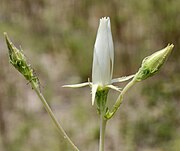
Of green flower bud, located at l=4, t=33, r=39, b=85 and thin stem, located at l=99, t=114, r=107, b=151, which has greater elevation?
green flower bud, located at l=4, t=33, r=39, b=85

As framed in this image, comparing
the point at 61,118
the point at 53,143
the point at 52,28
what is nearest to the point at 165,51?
the point at 53,143

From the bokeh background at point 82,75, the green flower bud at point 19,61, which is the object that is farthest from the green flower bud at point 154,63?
the bokeh background at point 82,75

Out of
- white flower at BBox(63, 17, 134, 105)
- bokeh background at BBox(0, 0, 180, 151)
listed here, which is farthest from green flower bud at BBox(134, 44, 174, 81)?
bokeh background at BBox(0, 0, 180, 151)

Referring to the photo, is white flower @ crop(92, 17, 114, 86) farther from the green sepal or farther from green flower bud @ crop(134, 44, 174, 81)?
green flower bud @ crop(134, 44, 174, 81)

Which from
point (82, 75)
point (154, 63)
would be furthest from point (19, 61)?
point (82, 75)

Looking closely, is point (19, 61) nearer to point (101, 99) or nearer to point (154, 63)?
point (101, 99)

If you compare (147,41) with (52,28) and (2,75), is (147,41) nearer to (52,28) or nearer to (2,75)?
(52,28)
